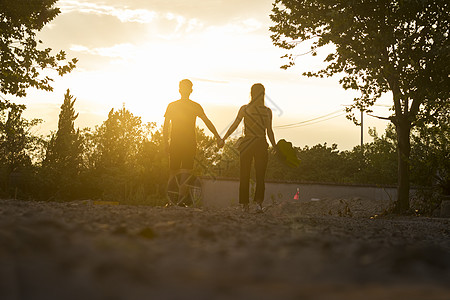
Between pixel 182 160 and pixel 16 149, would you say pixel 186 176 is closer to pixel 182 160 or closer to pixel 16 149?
pixel 182 160

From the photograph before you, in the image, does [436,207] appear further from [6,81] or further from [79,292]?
[79,292]

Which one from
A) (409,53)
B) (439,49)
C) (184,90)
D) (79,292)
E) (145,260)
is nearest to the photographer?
(79,292)

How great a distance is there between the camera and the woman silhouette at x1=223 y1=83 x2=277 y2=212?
8211 mm

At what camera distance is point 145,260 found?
1.65 metres

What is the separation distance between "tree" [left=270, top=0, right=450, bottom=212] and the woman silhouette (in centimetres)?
936

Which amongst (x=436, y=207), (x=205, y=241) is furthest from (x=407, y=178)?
(x=205, y=241)

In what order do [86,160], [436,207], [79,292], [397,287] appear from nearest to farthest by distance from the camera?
[79,292] → [397,287] → [436,207] → [86,160]

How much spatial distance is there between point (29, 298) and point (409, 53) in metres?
17.9

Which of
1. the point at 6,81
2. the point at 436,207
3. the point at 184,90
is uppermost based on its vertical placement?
the point at 6,81

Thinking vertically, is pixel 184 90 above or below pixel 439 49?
below

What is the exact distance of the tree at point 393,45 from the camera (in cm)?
1662

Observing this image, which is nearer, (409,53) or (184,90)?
(184,90)

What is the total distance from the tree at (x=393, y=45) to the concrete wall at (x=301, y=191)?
45.7 feet

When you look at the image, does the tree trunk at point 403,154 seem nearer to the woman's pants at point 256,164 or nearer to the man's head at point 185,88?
the woman's pants at point 256,164
